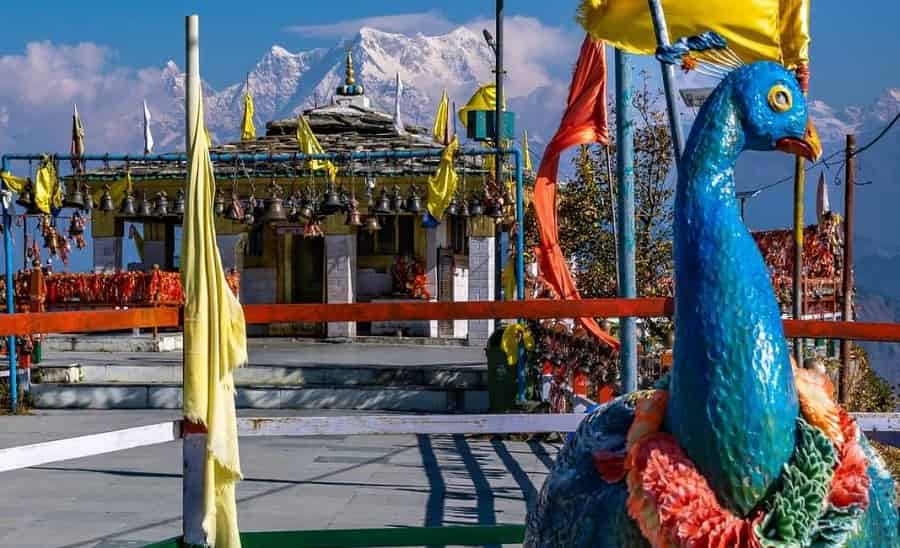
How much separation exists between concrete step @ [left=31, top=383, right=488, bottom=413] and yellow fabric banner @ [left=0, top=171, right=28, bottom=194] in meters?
4.15

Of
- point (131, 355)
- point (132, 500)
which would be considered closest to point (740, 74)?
point (132, 500)

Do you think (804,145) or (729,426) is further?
(804,145)

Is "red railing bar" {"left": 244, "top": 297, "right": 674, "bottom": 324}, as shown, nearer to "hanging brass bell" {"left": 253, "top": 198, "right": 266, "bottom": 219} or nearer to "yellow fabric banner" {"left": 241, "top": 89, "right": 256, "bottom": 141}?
"hanging brass bell" {"left": 253, "top": 198, "right": 266, "bottom": 219}

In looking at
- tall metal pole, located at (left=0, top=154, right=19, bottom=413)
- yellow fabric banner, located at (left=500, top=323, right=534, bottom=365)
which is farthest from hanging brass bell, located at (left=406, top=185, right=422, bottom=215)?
yellow fabric banner, located at (left=500, top=323, right=534, bottom=365)

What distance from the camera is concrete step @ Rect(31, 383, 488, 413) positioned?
45.2ft

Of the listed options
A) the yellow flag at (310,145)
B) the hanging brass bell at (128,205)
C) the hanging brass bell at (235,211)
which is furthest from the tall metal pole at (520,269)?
the hanging brass bell at (128,205)

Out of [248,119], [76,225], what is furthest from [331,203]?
[248,119]

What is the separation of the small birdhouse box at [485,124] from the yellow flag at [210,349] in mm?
11024

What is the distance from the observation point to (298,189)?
24.1m

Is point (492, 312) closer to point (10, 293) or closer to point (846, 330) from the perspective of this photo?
point (846, 330)

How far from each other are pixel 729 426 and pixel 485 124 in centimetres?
1256

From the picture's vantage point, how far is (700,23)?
6641mm

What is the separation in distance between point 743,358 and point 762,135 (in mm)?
668

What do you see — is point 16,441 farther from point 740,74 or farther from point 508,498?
point 740,74
